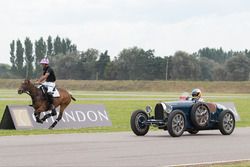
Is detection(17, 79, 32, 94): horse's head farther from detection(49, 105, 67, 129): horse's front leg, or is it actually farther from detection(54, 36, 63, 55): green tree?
detection(54, 36, 63, 55): green tree

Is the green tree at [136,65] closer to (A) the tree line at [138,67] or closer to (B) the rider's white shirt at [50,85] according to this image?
(A) the tree line at [138,67]

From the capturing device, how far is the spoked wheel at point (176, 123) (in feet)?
62.3

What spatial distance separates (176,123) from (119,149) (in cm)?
406

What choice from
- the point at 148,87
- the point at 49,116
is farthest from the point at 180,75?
the point at 49,116

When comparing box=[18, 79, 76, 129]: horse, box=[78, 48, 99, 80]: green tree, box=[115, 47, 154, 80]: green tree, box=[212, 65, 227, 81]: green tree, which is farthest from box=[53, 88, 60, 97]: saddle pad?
box=[212, 65, 227, 81]: green tree

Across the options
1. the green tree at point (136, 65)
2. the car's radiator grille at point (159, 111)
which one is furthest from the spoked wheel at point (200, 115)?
the green tree at point (136, 65)

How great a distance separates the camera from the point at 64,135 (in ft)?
65.5

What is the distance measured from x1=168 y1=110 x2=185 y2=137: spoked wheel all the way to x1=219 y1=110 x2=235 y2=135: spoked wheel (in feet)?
4.83

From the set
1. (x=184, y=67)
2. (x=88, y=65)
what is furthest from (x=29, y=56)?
(x=184, y=67)

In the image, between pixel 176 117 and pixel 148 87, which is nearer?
pixel 176 117

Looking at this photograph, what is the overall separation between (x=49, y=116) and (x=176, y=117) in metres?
5.56

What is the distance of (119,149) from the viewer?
15469mm

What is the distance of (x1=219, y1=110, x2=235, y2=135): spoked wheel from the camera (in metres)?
20.3

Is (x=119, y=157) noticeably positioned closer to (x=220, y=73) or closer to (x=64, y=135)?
(x=64, y=135)
